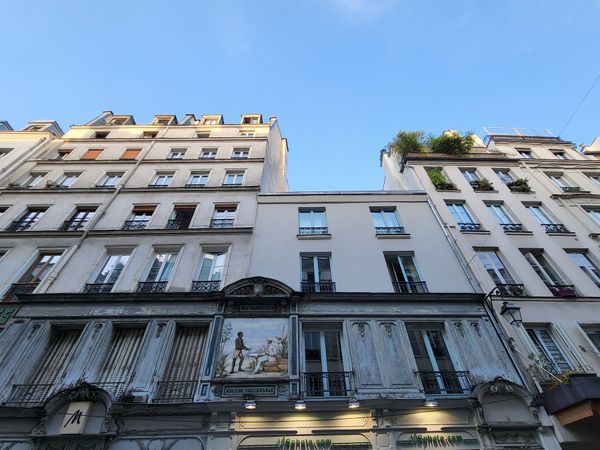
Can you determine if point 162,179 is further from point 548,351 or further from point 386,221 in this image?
point 548,351

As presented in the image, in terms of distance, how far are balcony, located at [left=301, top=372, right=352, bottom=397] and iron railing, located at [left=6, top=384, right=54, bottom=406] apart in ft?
22.2

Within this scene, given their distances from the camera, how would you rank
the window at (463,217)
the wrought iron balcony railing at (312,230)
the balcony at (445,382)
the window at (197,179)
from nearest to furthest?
the balcony at (445,382) → the wrought iron balcony railing at (312,230) → the window at (463,217) → the window at (197,179)

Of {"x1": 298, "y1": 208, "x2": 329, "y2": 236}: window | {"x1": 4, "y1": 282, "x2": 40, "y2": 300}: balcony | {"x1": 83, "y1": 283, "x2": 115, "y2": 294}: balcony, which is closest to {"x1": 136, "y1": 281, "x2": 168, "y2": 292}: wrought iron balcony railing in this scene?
Answer: {"x1": 83, "y1": 283, "x2": 115, "y2": 294}: balcony

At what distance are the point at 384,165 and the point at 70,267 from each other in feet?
59.6

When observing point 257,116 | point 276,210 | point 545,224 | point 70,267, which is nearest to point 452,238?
point 545,224

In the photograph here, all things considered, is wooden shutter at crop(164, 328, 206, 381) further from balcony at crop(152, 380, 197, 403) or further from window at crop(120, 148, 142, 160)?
window at crop(120, 148, 142, 160)

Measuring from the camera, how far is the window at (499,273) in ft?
36.6

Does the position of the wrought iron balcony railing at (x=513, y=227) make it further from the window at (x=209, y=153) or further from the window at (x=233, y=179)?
the window at (x=209, y=153)

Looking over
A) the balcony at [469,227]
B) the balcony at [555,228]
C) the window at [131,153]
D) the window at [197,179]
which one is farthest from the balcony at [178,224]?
the balcony at [555,228]

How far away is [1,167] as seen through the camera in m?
16.5

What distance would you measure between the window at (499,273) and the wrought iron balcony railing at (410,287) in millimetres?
2410

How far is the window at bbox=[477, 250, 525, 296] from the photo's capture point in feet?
36.6

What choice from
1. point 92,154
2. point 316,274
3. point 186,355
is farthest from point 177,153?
point 186,355

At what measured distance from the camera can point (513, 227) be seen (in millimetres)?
13586
